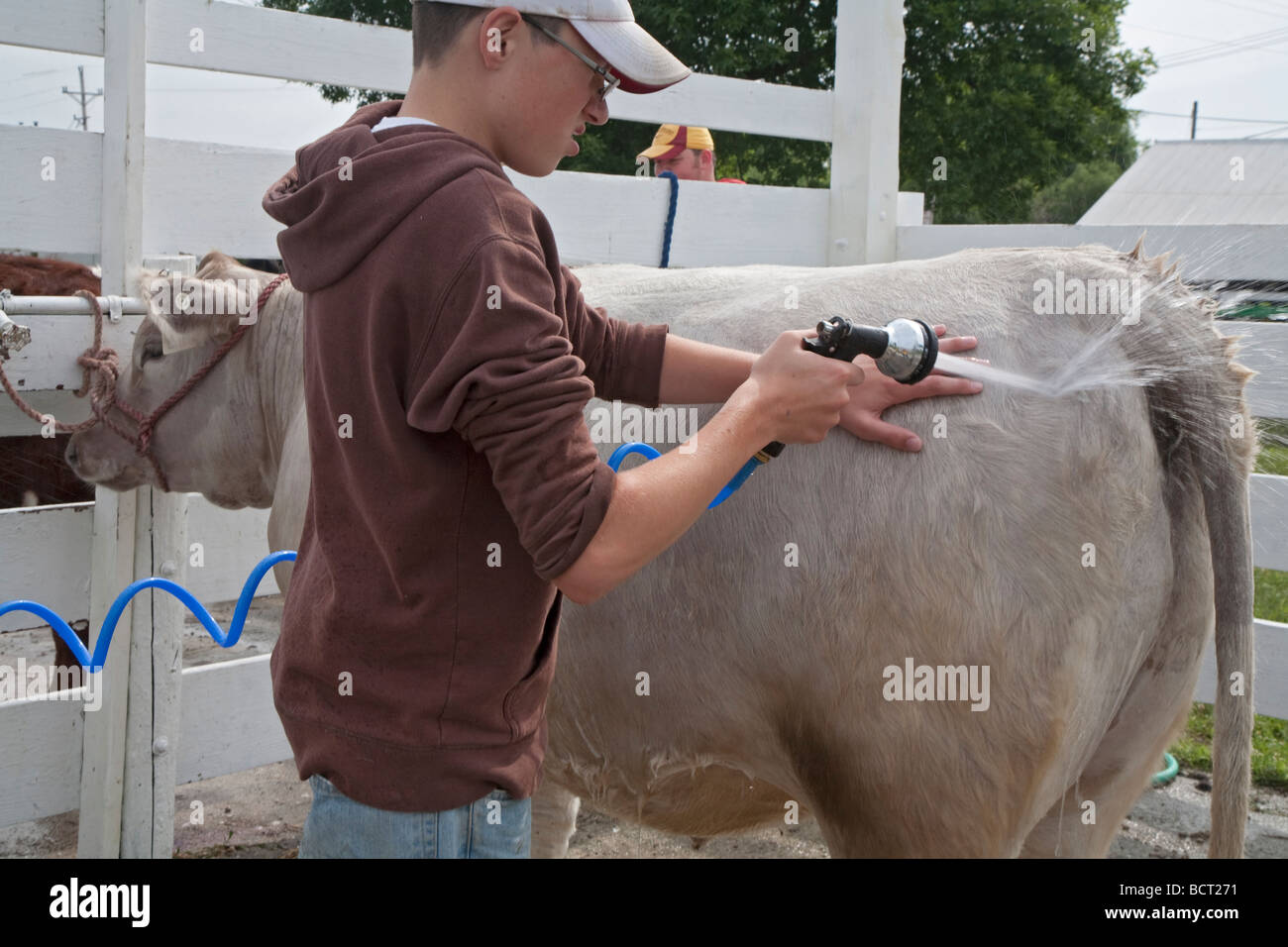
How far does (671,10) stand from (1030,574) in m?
14.8

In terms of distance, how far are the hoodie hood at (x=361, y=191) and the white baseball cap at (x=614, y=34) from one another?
0.19 m

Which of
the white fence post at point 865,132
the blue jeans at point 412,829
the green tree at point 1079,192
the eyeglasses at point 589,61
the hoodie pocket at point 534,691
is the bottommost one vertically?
the blue jeans at point 412,829

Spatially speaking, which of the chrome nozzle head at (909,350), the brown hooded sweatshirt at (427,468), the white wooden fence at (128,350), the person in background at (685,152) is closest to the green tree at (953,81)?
the person in background at (685,152)

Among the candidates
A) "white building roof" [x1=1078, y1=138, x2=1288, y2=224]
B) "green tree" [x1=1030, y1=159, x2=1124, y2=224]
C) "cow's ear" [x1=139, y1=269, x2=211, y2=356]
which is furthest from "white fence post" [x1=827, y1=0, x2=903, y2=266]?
"green tree" [x1=1030, y1=159, x2=1124, y2=224]

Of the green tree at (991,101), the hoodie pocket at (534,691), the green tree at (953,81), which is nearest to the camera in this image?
the hoodie pocket at (534,691)

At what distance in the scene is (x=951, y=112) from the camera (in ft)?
59.7

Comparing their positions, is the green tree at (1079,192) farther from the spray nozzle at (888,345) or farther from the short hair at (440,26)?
the short hair at (440,26)

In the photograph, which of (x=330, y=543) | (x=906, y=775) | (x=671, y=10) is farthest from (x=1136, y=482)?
(x=671, y=10)

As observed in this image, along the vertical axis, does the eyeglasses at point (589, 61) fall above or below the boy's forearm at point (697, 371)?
above

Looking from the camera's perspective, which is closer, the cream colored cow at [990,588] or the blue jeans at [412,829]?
the blue jeans at [412,829]

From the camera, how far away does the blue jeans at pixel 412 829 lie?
4.89 feet

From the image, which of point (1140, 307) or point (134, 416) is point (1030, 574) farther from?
point (134, 416)

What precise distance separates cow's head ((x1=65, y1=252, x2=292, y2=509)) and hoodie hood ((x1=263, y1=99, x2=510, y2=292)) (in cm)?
172

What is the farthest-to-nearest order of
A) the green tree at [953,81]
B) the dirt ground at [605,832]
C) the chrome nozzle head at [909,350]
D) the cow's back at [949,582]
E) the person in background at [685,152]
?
the green tree at [953,81] → the person in background at [685,152] → the dirt ground at [605,832] → the cow's back at [949,582] → the chrome nozzle head at [909,350]
